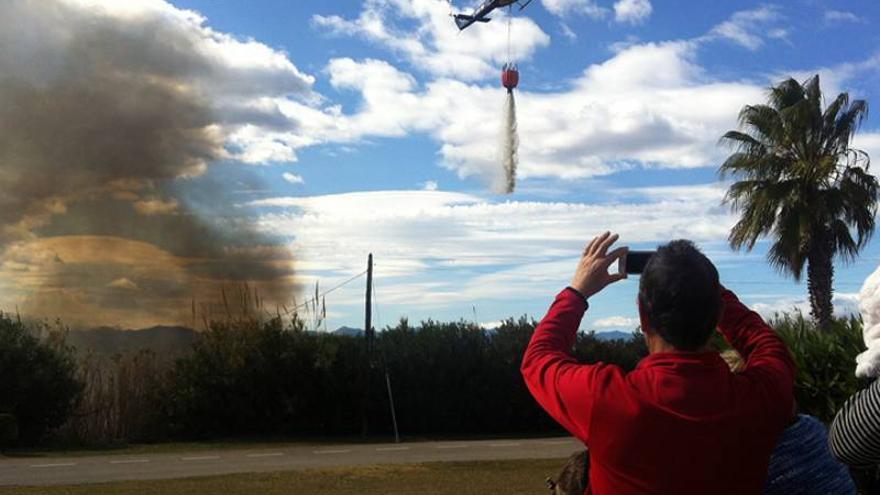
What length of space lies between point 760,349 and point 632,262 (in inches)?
16.2

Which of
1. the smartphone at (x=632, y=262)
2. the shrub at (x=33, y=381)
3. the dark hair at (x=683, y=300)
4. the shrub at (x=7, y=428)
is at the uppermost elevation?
the smartphone at (x=632, y=262)

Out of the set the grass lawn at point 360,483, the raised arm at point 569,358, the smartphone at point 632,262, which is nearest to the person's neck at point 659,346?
the raised arm at point 569,358

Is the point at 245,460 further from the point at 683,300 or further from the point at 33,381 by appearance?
the point at 683,300

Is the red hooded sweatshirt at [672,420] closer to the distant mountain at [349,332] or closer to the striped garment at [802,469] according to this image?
the striped garment at [802,469]

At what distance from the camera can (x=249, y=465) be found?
17359 millimetres

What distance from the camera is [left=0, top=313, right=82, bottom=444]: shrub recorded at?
73.9 ft

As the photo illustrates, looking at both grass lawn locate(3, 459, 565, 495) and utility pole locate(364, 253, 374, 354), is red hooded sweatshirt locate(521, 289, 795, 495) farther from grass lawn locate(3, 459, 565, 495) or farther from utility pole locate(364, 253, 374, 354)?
utility pole locate(364, 253, 374, 354)

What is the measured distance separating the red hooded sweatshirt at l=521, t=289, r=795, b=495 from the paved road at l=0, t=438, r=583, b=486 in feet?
46.3

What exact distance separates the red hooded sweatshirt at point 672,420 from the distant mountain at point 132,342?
2462cm

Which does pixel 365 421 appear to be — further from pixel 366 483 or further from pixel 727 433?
pixel 727 433

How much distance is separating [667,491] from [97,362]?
25041 millimetres

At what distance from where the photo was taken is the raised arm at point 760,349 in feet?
7.73

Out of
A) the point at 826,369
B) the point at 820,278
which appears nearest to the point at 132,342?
the point at 820,278

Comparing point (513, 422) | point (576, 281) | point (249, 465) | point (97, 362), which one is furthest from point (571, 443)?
point (576, 281)
